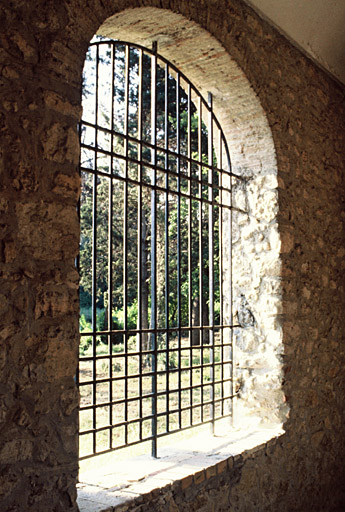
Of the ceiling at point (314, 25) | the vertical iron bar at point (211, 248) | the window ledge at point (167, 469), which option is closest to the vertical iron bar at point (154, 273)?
the window ledge at point (167, 469)

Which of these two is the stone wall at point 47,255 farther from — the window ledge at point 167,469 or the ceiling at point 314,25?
the ceiling at point 314,25

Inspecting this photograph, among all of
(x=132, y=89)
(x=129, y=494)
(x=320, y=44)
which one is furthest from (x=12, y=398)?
(x=132, y=89)

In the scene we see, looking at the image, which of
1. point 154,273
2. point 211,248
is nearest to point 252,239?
point 211,248

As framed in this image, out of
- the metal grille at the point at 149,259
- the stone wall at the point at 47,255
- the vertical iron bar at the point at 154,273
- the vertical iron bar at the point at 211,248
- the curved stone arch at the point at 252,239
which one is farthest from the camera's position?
the curved stone arch at the point at 252,239

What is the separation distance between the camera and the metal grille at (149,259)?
279 cm

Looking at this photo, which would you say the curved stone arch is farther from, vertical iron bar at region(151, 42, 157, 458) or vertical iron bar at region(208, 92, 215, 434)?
vertical iron bar at region(151, 42, 157, 458)

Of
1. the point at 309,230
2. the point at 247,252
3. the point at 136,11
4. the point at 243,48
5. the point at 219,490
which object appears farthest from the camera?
the point at 309,230

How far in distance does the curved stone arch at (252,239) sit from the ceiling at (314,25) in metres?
0.64

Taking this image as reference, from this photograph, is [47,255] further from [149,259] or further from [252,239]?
[149,259]

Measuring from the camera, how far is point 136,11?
295 cm

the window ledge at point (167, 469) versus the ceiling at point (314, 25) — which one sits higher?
the ceiling at point (314, 25)

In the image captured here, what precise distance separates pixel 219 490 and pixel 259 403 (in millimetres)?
854

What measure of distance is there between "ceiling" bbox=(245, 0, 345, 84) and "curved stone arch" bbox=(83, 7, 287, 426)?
25.3 inches

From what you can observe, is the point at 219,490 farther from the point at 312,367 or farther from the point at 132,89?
the point at 132,89
